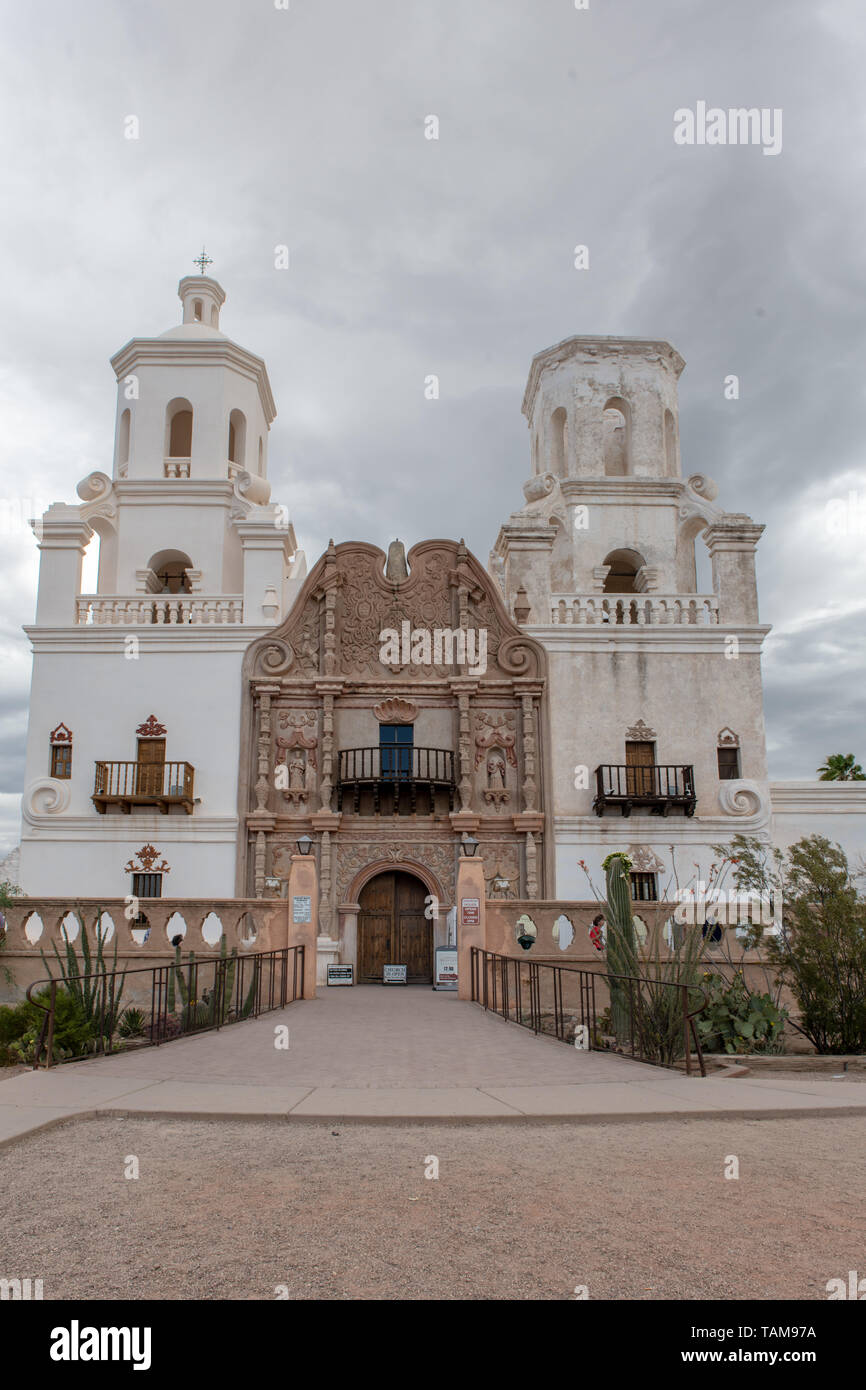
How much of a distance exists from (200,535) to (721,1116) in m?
24.8

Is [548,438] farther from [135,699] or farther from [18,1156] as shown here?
[18,1156]

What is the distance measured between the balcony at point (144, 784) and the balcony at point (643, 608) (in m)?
10.6

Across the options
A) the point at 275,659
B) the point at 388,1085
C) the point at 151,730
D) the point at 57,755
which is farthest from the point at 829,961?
the point at 57,755

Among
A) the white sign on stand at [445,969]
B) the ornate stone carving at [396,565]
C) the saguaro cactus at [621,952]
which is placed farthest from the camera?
the ornate stone carving at [396,565]

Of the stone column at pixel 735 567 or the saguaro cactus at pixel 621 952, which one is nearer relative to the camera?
the saguaro cactus at pixel 621 952

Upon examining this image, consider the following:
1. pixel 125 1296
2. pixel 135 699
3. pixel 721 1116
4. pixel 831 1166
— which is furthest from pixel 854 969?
pixel 135 699

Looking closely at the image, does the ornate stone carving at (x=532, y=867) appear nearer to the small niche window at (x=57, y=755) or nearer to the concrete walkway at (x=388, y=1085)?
the small niche window at (x=57, y=755)

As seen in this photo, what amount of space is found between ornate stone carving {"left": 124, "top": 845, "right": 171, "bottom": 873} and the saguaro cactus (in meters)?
A: 15.7

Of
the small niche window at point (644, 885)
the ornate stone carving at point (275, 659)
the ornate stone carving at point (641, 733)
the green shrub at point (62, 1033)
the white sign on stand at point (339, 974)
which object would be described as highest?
the ornate stone carving at point (275, 659)

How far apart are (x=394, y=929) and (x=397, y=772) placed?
13.2 feet

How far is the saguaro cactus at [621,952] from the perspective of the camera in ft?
37.3

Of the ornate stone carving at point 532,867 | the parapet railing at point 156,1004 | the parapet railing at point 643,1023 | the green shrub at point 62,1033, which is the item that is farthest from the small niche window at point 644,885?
the green shrub at point 62,1033

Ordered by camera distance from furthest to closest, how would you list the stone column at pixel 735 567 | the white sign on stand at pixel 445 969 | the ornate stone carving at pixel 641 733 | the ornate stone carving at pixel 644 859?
1. the stone column at pixel 735 567
2. the ornate stone carving at pixel 641 733
3. the ornate stone carving at pixel 644 859
4. the white sign on stand at pixel 445 969

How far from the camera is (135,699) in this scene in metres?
26.5
